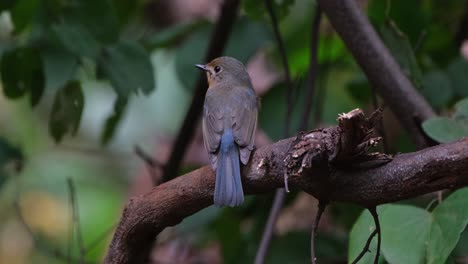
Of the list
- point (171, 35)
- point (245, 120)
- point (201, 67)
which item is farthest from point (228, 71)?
point (245, 120)

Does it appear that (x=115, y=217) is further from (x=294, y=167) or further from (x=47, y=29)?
(x=294, y=167)

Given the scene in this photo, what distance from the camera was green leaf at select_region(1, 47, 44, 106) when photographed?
3531mm

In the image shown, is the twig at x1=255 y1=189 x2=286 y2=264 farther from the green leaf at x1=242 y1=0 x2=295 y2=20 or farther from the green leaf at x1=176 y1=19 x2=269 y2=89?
the green leaf at x1=242 y1=0 x2=295 y2=20

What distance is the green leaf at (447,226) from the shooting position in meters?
2.31

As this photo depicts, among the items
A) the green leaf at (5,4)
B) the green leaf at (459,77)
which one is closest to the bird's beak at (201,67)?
the green leaf at (5,4)

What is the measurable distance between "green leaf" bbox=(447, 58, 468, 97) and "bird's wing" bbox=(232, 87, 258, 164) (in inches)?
37.7

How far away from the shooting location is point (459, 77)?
387 centimetres

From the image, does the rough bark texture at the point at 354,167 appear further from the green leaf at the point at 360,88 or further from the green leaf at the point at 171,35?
the green leaf at the point at 171,35

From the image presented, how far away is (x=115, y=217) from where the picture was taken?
6012 millimetres

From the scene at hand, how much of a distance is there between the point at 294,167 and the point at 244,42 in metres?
1.96

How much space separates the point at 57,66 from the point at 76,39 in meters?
0.15

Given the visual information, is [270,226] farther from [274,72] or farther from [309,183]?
[274,72]

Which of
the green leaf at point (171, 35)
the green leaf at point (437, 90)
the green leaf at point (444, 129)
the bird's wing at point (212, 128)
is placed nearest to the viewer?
the green leaf at point (444, 129)

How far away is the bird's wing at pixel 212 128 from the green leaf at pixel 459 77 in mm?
1157
